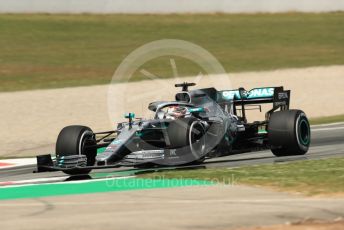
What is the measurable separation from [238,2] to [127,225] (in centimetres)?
3798

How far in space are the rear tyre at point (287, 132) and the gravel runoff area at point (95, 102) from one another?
5.24 m

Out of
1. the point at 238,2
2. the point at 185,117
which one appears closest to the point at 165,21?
the point at 238,2

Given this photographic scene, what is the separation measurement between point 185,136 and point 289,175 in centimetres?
209

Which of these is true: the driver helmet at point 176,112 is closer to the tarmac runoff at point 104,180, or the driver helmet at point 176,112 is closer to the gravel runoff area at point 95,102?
the tarmac runoff at point 104,180

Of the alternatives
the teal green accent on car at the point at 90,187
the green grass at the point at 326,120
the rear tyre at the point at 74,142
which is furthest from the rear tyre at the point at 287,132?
the green grass at the point at 326,120

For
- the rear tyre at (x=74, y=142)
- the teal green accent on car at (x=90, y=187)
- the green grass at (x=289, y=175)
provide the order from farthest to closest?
the rear tyre at (x=74, y=142) < the teal green accent on car at (x=90, y=187) < the green grass at (x=289, y=175)

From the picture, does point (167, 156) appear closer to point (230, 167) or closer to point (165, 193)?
point (230, 167)

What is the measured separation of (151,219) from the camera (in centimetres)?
985

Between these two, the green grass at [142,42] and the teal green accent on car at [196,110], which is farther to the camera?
the green grass at [142,42]

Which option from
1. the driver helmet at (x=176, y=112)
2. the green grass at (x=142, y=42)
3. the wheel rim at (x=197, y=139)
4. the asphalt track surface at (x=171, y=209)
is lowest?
the asphalt track surface at (x=171, y=209)

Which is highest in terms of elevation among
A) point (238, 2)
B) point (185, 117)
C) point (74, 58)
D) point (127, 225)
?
point (238, 2)

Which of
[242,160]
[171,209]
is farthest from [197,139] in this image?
[171,209]

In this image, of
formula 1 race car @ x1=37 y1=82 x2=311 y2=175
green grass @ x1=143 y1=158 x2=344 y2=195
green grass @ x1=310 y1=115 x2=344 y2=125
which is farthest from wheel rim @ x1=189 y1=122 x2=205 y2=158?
green grass @ x1=310 y1=115 x2=344 y2=125

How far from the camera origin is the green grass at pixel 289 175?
12539 millimetres
